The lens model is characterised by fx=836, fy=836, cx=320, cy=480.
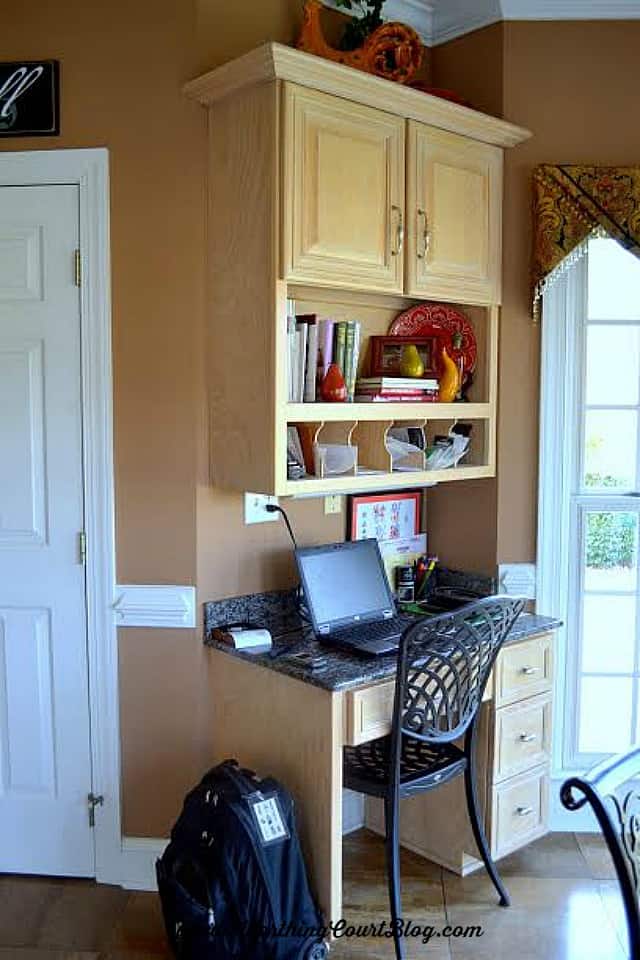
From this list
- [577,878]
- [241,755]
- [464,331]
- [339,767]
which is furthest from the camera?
[464,331]

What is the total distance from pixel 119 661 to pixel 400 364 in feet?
4.11

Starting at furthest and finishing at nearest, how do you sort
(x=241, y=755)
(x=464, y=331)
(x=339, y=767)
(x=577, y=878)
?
(x=464, y=331), (x=577, y=878), (x=241, y=755), (x=339, y=767)

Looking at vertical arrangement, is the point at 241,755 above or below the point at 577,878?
above

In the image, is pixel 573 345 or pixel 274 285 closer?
pixel 274 285

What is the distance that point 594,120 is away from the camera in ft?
8.85

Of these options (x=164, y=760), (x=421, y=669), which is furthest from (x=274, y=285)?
(x=164, y=760)

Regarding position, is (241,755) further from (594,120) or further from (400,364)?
(594,120)

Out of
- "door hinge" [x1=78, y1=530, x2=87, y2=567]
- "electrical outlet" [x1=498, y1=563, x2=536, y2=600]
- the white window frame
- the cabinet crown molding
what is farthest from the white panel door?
the white window frame

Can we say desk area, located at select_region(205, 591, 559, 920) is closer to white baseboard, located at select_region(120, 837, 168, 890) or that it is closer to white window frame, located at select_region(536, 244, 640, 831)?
white window frame, located at select_region(536, 244, 640, 831)

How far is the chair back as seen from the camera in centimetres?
209

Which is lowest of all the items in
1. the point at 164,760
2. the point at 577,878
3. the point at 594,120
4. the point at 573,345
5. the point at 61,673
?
the point at 577,878

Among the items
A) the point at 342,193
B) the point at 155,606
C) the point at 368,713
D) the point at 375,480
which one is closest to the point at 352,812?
the point at 368,713

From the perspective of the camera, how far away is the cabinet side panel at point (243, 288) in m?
2.19

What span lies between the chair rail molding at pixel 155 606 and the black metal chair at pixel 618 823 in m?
1.35
